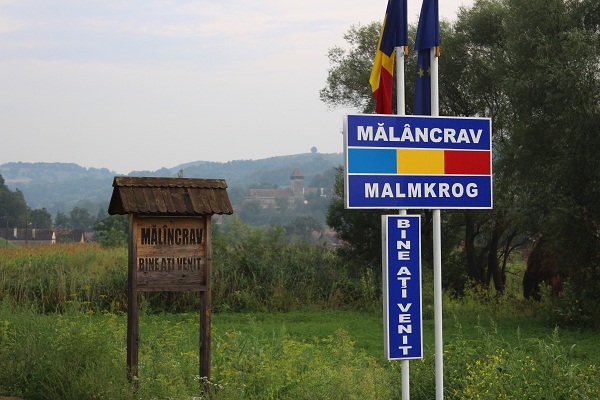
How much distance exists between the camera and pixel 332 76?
2833cm

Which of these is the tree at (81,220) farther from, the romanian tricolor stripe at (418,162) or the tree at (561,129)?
the romanian tricolor stripe at (418,162)

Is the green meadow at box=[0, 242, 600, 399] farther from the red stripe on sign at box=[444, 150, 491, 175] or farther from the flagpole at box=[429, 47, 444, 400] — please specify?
the red stripe on sign at box=[444, 150, 491, 175]

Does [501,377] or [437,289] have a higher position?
[437,289]

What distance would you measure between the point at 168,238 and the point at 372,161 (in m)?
3.41

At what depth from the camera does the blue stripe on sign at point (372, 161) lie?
25.2 feet

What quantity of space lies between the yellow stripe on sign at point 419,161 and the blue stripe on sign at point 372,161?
0.07 metres

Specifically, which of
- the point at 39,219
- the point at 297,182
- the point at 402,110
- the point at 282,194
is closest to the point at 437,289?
the point at 402,110

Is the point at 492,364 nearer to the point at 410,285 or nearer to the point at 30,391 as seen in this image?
the point at 410,285

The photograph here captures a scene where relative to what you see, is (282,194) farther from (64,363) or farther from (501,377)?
(501,377)

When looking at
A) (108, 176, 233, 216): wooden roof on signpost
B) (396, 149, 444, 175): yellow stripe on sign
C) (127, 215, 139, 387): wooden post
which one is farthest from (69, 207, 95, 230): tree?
(396, 149, 444, 175): yellow stripe on sign

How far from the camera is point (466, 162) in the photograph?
26.8ft

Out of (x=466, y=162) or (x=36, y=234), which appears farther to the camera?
(x=36, y=234)

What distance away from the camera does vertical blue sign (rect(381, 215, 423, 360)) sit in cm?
795

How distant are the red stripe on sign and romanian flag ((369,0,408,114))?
0.73 metres
